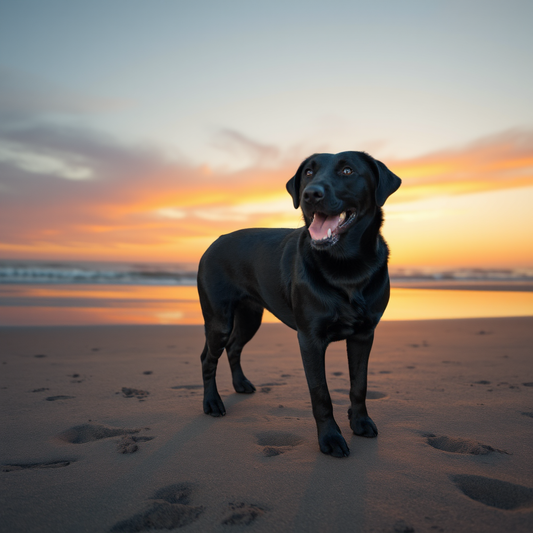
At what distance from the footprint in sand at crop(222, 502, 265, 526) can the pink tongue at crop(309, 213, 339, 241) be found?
1.48 metres

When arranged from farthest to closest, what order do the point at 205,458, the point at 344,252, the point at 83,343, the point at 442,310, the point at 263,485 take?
the point at 442,310, the point at 83,343, the point at 344,252, the point at 205,458, the point at 263,485

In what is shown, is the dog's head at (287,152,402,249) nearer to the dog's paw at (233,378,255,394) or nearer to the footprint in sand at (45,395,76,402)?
the dog's paw at (233,378,255,394)

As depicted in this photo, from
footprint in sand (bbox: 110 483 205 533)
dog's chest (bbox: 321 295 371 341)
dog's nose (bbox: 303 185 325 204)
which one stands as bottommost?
footprint in sand (bbox: 110 483 205 533)

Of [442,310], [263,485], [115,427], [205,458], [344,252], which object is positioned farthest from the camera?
[442,310]

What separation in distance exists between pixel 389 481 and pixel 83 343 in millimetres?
5141

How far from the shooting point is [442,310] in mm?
10586

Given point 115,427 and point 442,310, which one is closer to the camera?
point 115,427

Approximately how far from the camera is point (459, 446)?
8.42 ft

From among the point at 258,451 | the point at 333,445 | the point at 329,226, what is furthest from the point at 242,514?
the point at 329,226

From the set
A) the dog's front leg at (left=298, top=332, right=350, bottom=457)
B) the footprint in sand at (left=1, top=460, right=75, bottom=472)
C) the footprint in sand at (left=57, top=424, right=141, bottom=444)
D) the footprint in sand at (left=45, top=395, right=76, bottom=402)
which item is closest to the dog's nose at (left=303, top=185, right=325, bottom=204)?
the dog's front leg at (left=298, top=332, right=350, bottom=457)

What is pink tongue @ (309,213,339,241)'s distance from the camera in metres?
2.67

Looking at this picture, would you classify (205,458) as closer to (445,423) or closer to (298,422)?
(298,422)

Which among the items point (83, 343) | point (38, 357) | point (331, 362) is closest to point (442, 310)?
point (331, 362)

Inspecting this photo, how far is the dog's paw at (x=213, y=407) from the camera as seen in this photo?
3260mm
